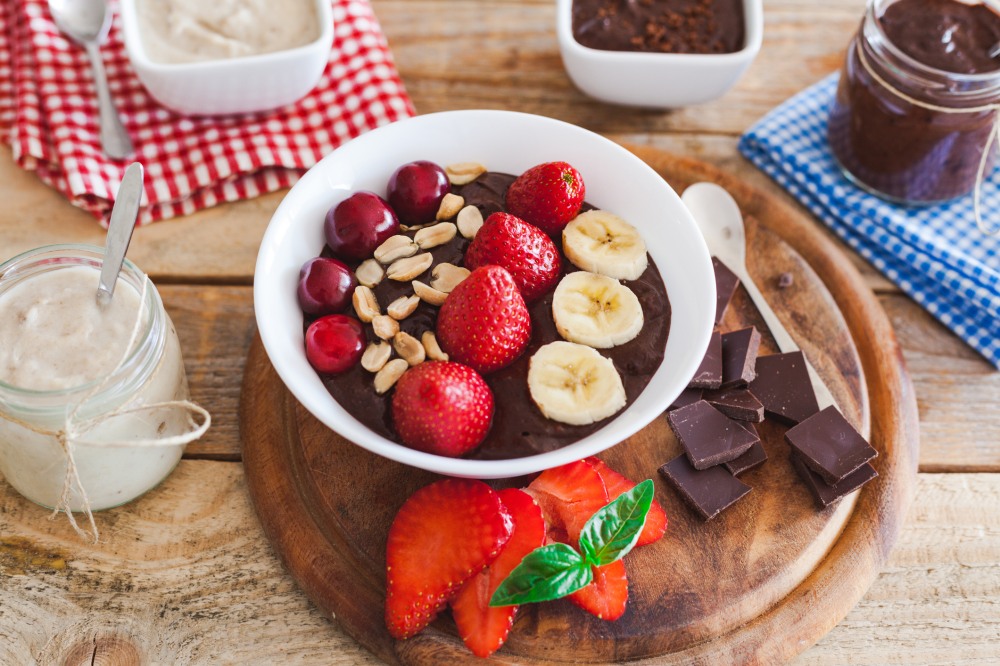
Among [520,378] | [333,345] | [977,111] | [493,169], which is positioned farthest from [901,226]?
[333,345]

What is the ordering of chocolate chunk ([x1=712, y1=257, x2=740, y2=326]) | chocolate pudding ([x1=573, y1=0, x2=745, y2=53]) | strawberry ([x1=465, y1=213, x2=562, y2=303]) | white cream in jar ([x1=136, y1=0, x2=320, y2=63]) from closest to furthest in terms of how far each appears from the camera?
strawberry ([x1=465, y1=213, x2=562, y2=303]) < chocolate chunk ([x1=712, y1=257, x2=740, y2=326]) < white cream in jar ([x1=136, y1=0, x2=320, y2=63]) < chocolate pudding ([x1=573, y1=0, x2=745, y2=53])

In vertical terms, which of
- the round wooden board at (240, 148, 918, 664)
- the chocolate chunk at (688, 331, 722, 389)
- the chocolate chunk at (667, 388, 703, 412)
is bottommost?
the round wooden board at (240, 148, 918, 664)

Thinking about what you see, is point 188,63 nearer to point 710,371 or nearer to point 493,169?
point 493,169

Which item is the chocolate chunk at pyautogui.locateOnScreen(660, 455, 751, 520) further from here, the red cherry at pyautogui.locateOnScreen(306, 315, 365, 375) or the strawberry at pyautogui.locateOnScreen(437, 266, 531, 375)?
the red cherry at pyautogui.locateOnScreen(306, 315, 365, 375)

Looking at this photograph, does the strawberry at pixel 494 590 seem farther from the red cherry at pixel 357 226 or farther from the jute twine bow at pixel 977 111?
the jute twine bow at pixel 977 111

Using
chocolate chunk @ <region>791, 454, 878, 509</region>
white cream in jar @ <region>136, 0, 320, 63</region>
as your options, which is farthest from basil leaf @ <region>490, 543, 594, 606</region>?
white cream in jar @ <region>136, 0, 320, 63</region>

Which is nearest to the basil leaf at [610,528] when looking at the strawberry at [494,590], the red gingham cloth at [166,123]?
the strawberry at [494,590]

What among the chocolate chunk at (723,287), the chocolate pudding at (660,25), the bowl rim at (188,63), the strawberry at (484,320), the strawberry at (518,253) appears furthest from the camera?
the chocolate pudding at (660,25)
